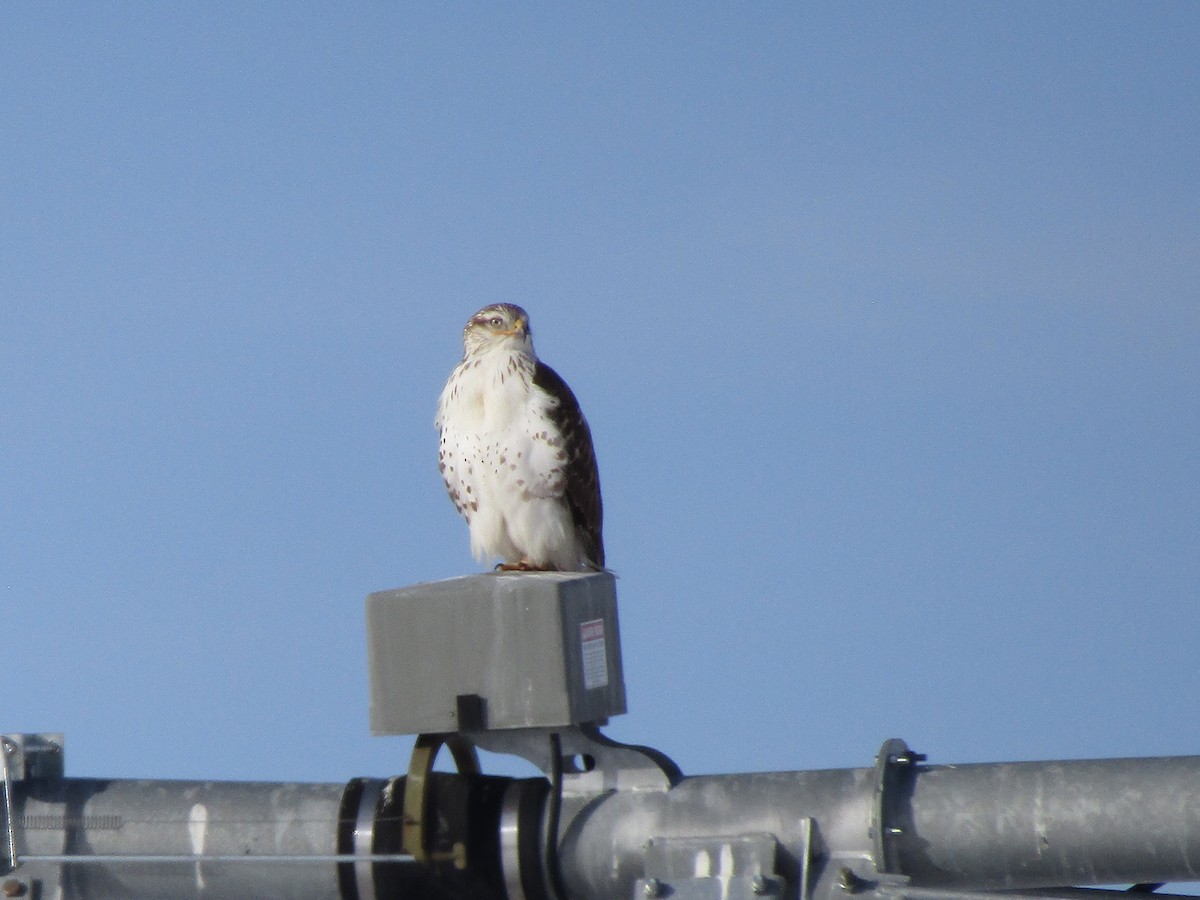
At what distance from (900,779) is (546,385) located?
3.07 m

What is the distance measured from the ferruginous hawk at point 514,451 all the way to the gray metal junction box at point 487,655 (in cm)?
228

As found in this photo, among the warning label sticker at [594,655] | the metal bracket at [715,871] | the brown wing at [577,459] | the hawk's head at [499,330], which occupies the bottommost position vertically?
the metal bracket at [715,871]

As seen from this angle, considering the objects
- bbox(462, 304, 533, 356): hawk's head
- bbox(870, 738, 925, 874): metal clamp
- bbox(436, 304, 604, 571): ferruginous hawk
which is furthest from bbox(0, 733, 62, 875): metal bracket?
bbox(462, 304, 533, 356): hawk's head

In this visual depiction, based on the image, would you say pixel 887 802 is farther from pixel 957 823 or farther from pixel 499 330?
pixel 499 330

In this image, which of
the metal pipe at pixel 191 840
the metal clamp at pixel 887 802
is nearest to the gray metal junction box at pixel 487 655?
the metal pipe at pixel 191 840

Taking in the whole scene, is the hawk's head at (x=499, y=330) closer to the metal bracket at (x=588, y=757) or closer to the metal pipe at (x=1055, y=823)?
the metal bracket at (x=588, y=757)

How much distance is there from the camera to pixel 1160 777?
91.4 inches

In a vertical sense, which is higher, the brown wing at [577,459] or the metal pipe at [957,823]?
Result: the brown wing at [577,459]

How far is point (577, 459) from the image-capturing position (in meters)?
5.38

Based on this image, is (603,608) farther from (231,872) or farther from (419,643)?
(231,872)

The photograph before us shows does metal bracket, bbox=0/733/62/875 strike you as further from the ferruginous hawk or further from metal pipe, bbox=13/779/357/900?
the ferruginous hawk

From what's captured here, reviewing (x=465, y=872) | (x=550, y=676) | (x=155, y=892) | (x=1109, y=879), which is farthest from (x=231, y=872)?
(x=1109, y=879)

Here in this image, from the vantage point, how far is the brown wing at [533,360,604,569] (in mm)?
5344

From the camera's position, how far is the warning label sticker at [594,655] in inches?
112
